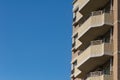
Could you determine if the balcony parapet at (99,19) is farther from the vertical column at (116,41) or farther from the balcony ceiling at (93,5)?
the balcony ceiling at (93,5)

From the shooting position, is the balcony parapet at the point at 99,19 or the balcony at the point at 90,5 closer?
the balcony parapet at the point at 99,19

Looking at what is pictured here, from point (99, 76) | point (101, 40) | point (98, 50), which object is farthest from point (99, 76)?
point (101, 40)

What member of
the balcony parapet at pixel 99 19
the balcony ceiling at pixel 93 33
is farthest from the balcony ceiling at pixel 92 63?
the balcony parapet at pixel 99 19

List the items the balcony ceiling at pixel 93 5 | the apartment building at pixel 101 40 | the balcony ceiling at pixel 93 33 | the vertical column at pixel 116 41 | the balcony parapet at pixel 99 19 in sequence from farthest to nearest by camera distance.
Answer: the balcony ceiling at pixel 93 5
the balcony ceiling at pixel 93 33
the balcony parapet at pixel 99 19
the apartment building at pixel 101 40
the vertical column at pixel 116 41

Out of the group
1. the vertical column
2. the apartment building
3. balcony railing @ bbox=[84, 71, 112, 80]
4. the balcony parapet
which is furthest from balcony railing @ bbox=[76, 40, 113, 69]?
the balcony parapet

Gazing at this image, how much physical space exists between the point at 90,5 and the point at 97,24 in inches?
151

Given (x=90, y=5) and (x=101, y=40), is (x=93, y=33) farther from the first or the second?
(x=90, y=5)

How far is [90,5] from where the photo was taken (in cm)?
5047

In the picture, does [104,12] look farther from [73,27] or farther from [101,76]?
[73,27]

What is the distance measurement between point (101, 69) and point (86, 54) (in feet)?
6.48

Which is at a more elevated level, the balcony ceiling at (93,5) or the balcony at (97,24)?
the balcony ceiling at (93,5)

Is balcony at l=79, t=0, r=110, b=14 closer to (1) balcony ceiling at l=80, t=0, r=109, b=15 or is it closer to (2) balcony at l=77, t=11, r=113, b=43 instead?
(1) balcony ceiling at l=80, t=0, r=109, b=15

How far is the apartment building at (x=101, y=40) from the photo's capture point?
45469mm

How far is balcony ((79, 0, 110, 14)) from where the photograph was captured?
4925 cm
